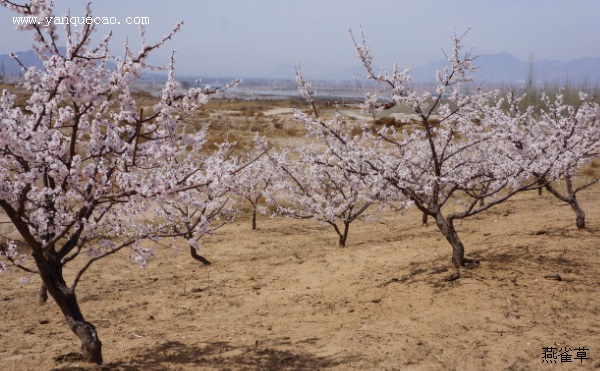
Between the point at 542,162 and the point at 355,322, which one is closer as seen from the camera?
the point at 355,322

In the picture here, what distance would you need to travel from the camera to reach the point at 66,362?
4.65 meters

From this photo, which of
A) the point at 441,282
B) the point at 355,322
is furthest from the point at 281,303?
the point at 441,282

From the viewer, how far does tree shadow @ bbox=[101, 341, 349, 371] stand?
15.1 feet

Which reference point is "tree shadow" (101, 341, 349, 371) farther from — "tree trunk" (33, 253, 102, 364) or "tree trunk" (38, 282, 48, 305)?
"tree trunk" (38, 282, 48, 305)

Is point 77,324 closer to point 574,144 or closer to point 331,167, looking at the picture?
point 331,167

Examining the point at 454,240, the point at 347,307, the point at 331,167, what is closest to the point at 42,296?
the point at 347,307

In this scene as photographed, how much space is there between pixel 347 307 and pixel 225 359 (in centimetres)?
243

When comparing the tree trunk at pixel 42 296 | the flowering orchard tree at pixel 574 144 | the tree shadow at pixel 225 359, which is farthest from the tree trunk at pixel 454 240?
the tree trunk at pixel 42 296

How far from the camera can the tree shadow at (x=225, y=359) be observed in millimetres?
4617

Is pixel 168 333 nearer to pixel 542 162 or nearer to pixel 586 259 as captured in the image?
pixel 542 162

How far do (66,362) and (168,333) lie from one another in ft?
5.54

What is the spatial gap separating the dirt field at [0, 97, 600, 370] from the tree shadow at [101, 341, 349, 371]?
0.07 ft

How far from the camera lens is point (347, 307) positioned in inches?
266

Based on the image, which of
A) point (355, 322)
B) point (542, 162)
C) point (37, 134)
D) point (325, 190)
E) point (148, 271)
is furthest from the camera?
point (325, 190)
